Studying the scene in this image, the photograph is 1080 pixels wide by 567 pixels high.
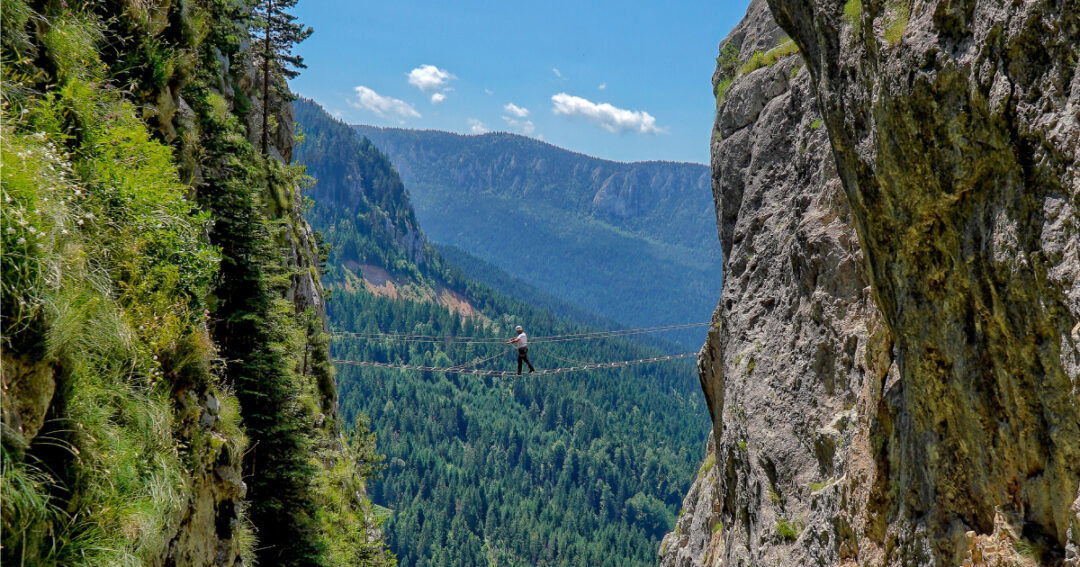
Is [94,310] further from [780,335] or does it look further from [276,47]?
[276,47]

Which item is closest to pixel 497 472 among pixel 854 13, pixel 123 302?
pixel 854 13

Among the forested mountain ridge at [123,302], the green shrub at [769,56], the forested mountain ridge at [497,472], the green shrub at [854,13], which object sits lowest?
the forested mountain ridge at [497,472]

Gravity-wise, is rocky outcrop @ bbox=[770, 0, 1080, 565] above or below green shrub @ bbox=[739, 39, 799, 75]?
below

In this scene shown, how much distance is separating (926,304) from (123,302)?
9176mm

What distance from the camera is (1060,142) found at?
6.48 metres

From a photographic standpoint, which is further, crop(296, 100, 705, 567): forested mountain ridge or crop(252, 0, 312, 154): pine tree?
crop(296, 100, 705, 567): forested mountain ridge

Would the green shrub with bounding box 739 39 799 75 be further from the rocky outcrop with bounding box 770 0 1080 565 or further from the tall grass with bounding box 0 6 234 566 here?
the tall grass with bounding box 0 6 234 566

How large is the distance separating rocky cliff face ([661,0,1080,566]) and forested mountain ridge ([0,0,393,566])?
8.40 m

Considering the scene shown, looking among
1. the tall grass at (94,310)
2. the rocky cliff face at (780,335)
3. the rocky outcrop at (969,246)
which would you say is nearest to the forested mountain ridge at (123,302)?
the tall grass at (94,310)

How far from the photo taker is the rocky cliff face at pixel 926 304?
22.4 ft

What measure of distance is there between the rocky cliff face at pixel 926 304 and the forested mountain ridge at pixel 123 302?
27.6ft

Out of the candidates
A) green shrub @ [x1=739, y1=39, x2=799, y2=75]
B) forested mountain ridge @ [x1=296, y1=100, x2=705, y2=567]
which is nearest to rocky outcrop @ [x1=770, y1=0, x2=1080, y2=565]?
green shrub @ [x1=739, y1=39, x2=799, y2=75]

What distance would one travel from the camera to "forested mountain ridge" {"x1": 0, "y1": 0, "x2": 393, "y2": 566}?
5016 millimetres

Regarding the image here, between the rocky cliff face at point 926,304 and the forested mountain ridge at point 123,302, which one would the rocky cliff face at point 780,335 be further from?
the forested mountain ridge at point 123,302
